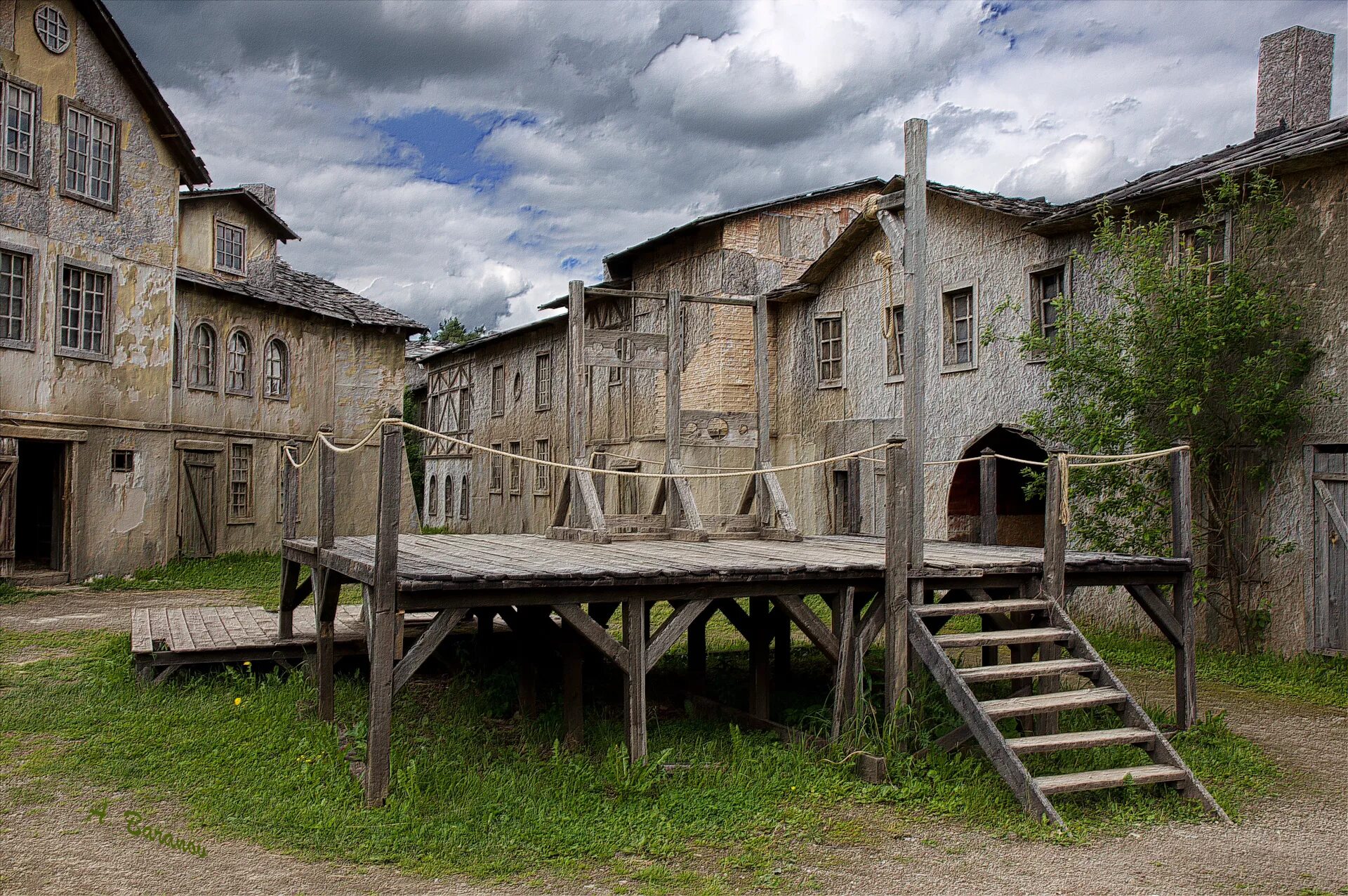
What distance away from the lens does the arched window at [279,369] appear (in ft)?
70.4

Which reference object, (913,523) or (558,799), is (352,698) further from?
(913,523)

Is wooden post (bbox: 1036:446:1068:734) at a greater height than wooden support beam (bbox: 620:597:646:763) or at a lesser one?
greater

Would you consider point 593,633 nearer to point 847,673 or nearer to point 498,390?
point 847,673

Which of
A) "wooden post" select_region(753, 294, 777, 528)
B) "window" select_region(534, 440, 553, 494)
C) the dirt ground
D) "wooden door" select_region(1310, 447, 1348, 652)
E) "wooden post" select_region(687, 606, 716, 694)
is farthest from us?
"window" select_region(534, 440, 553, 494)

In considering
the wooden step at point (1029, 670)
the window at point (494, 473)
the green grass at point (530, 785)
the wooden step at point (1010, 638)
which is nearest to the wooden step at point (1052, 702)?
the wooden step at point (1029, 670)

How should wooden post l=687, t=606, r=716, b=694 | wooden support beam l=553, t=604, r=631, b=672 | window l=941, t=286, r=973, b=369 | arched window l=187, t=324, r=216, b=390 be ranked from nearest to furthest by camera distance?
wooden support beam l=553, t=604, r=631, b=672 → wooden post l=687, t=606, r=716, b=694 → window l=941, t=286, r=973, b=369 → arched window l=187, t=324, r=216, b=390

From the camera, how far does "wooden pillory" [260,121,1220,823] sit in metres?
6.14

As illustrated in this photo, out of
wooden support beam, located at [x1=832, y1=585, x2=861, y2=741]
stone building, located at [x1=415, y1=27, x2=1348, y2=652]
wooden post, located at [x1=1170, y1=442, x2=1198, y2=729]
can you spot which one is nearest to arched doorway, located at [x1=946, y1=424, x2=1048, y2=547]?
stone building, located at [x1=415, y1=27, x2=1348, y2=652]

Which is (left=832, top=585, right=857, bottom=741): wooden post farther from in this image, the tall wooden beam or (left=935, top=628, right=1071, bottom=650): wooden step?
(left=935, top=628, right=1071, bottom=650): wooden step

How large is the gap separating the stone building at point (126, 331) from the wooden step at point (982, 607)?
1391cm

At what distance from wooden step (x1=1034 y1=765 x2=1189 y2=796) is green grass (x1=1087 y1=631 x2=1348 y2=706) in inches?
175

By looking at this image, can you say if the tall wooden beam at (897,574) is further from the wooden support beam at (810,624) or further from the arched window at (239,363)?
the arched window at (239,363)

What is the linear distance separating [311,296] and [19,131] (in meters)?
7.47

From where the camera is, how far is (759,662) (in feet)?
27.9
